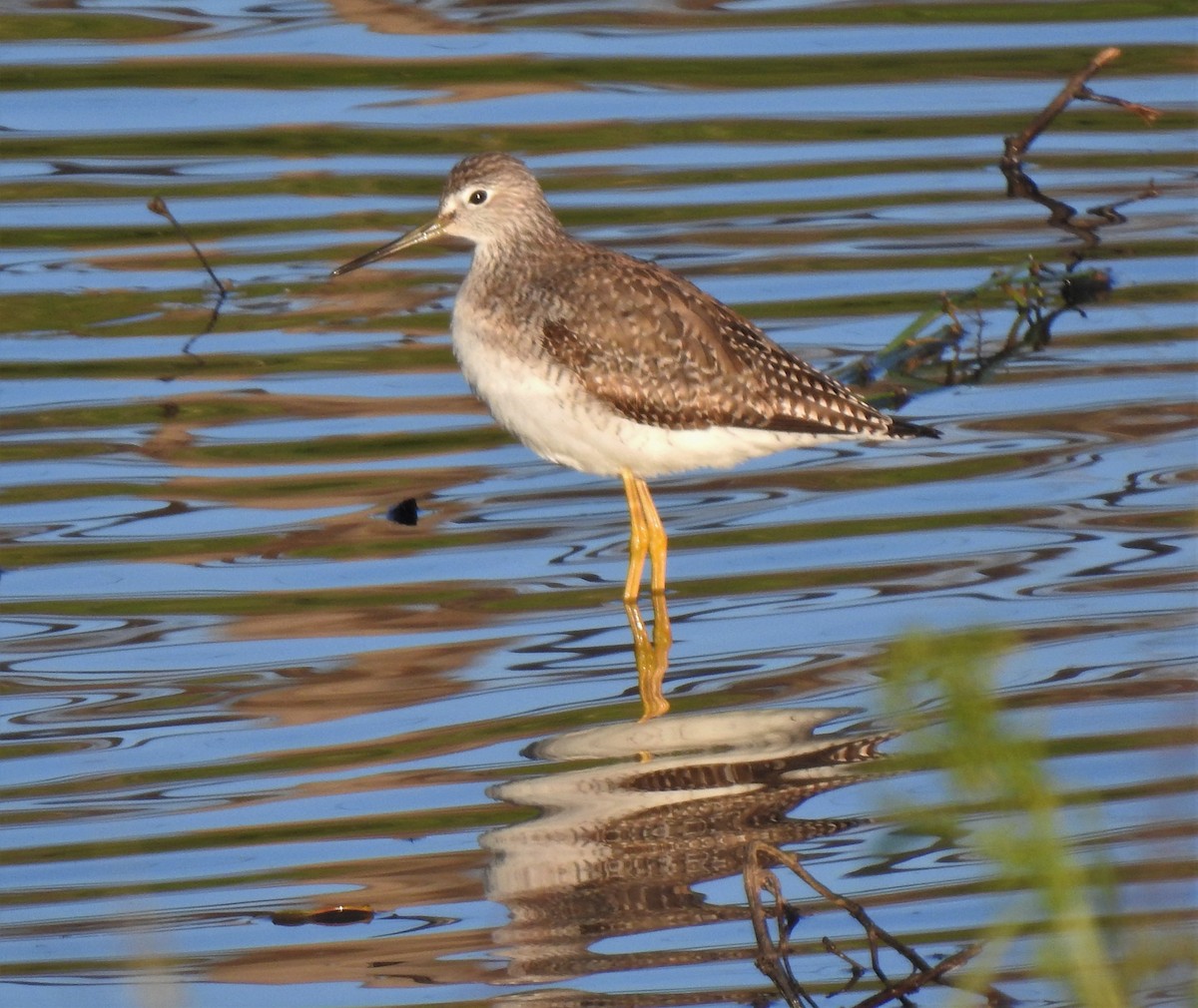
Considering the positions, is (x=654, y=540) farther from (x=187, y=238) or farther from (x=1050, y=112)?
(x=1050, y=112)

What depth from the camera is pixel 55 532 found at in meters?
8.86

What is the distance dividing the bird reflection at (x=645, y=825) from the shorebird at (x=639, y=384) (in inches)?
55.5

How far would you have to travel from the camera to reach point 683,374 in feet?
27.3

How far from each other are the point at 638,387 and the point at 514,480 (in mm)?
1328

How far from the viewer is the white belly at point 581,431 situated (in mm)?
8289

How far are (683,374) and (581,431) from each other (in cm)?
45

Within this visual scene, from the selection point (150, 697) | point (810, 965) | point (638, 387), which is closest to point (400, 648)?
point (150, 697)

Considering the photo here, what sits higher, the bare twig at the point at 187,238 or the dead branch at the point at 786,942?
the bare twig at the point at 187,238

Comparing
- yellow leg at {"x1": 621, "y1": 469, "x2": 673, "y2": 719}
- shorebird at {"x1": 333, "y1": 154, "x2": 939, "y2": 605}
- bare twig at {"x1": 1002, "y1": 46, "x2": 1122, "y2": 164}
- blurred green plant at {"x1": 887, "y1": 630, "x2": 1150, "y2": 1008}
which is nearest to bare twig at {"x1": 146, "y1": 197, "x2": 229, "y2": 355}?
shorebird at {"x1": 333, "y1": 154, "x2": 939, "y2": 605}

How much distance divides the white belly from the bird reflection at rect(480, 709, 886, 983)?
151cm

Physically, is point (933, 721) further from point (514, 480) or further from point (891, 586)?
point (514, 480)

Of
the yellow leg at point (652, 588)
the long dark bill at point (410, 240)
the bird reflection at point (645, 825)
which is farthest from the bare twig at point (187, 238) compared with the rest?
the bird reflection at point (645, 825)

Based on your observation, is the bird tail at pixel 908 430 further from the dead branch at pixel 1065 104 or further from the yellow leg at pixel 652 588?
the dead branch at pixel 1065 104

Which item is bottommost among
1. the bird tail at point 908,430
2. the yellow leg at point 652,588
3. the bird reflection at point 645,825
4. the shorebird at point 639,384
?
the bird reflection at point 645,825
